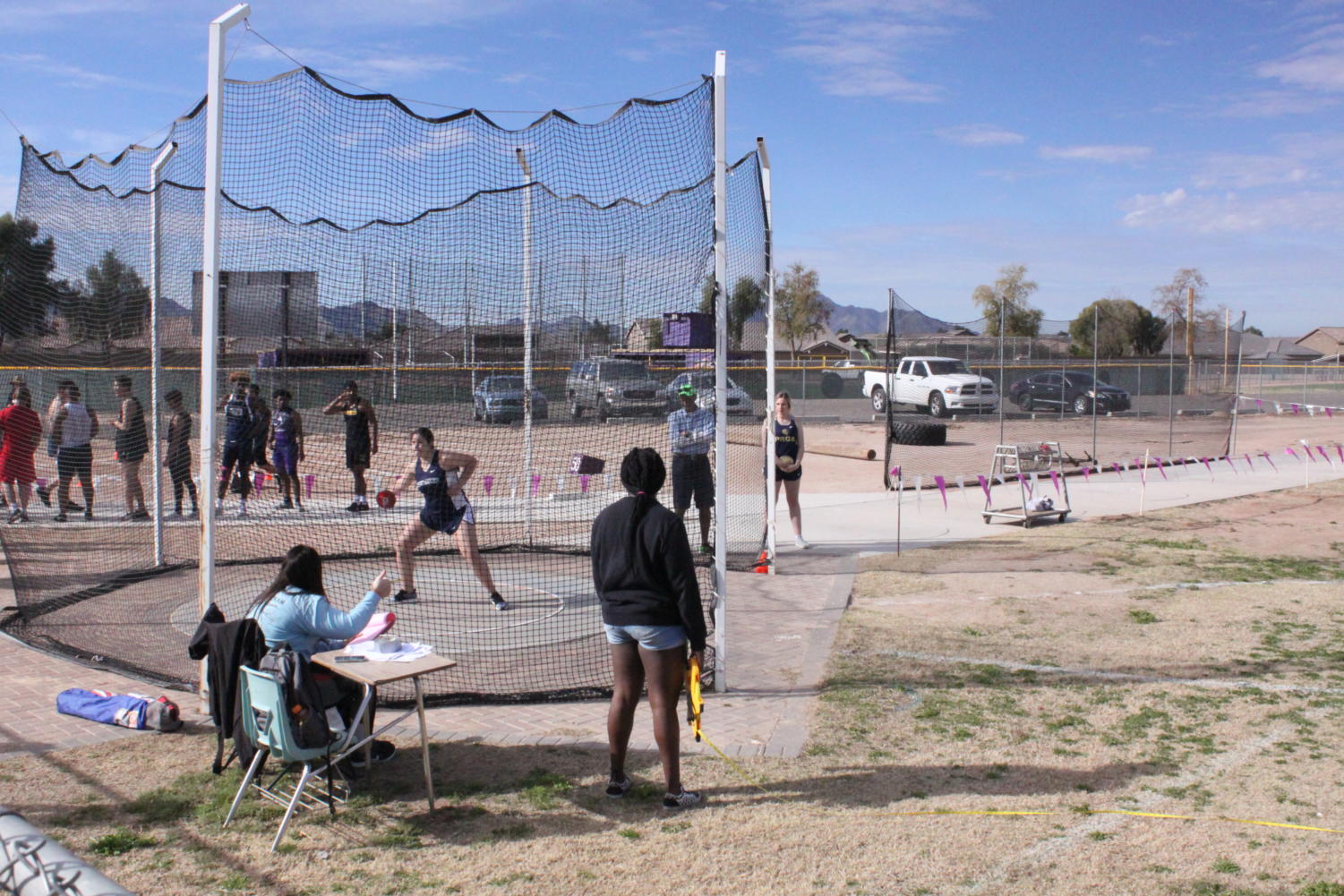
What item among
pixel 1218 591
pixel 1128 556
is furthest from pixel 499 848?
pixel 1128 556

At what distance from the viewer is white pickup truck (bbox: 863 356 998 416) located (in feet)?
88.6

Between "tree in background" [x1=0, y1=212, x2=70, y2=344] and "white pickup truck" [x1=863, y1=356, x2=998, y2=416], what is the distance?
2001 centimetres

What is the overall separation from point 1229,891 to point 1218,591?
606 cm

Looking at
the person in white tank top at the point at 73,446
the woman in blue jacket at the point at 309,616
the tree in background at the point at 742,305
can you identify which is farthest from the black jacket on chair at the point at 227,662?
the person in white tank top at the point at 73,446

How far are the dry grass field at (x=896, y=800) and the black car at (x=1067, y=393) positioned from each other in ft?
61.5

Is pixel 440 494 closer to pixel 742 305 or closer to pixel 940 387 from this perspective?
pixel 742 305

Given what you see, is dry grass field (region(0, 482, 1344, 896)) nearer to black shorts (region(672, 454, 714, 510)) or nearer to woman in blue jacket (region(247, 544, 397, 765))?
woman in blue jacket (region(247, 544, 397, 765))

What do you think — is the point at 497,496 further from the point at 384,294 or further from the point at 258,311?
the point at 384,294

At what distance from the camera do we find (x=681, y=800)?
464 cm


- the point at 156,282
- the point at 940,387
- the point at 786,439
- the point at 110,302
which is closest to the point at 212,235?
the point at 156,282

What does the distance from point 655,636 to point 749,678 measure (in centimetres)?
238

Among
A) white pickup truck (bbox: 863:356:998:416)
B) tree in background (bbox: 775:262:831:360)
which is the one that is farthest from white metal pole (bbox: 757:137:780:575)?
tree in background (bbox: 775:262:831:360)

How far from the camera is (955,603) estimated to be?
8.81 metres

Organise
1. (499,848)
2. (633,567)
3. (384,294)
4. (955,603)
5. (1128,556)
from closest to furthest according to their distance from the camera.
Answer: (499,848), (633,567), (384,294), (955,603), (1128,556)
